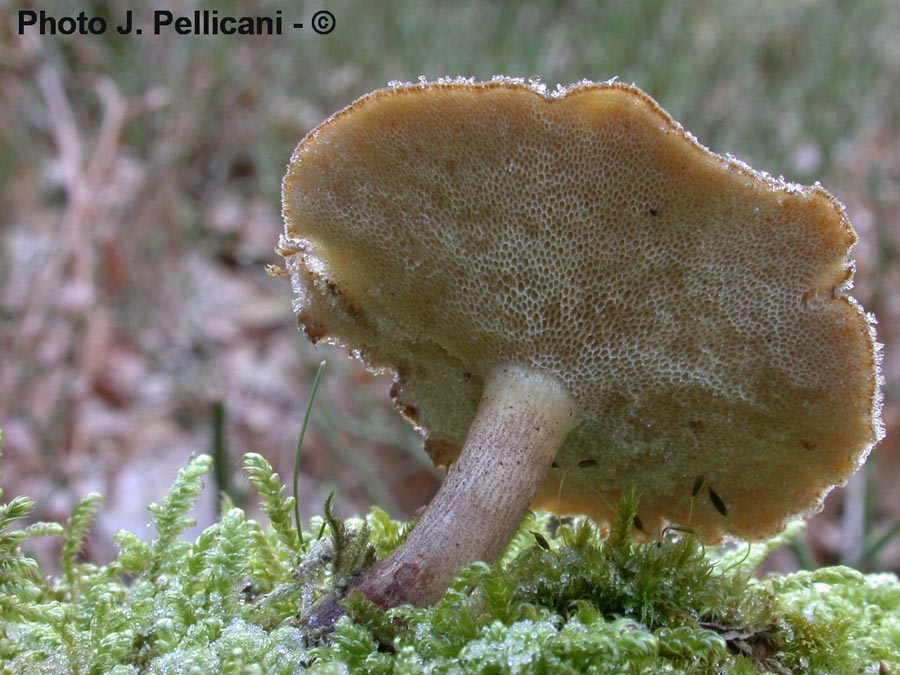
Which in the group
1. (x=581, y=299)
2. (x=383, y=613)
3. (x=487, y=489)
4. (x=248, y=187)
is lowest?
(x=383, y=613)

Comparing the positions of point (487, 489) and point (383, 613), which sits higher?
point (487, 489)

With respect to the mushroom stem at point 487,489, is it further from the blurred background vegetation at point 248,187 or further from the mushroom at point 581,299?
the blurred background vegetation at point 248,187

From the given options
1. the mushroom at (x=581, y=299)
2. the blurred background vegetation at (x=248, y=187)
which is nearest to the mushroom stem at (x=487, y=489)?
the mushroom at (x=581, y=299)

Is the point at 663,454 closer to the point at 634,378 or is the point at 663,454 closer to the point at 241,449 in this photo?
the point at 634,378

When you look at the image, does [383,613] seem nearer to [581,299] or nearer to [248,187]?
[581,299]

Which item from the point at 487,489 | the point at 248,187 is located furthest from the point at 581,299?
the point at 248,187

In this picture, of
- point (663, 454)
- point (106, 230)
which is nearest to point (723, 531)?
point (663, 454)
